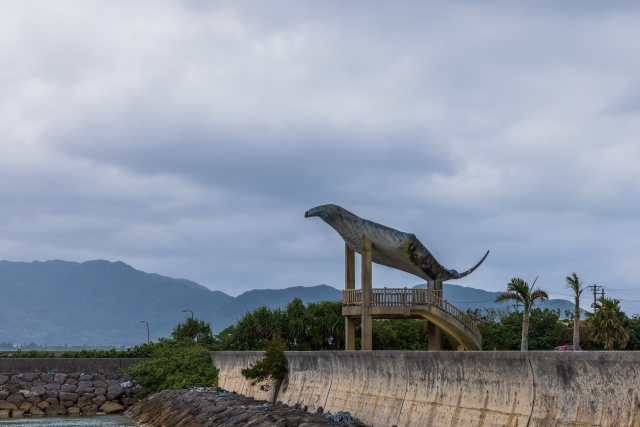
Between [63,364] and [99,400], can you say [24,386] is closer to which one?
[63,364]

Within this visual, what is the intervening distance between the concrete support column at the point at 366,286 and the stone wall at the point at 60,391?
19.9m

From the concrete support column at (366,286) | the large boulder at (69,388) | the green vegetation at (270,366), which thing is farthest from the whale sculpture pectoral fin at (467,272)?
the large boulder at (69,388)

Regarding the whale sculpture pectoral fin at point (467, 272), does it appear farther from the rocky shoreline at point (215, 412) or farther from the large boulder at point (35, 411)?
the large boulder at point (35, 411)

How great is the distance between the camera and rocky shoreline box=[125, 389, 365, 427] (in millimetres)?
23219

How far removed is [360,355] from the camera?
24.5 meters

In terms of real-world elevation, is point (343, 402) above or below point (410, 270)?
below

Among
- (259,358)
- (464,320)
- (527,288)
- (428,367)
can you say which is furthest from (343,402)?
(527,288)

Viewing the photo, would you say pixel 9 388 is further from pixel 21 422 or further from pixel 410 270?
pixel 410 270

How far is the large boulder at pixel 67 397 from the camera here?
163 ft

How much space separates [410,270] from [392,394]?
18.6 meters

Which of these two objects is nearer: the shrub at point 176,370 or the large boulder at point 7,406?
the shrub at point 176,370

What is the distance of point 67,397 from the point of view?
49.8m

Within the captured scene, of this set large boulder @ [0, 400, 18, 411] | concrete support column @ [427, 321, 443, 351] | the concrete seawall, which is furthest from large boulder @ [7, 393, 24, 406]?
the concrete seawall

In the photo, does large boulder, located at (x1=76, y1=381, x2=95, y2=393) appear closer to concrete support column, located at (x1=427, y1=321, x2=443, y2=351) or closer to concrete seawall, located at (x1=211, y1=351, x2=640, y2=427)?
concrete support column, located at (x1=427, y1=321, x2=443, y2=351)
